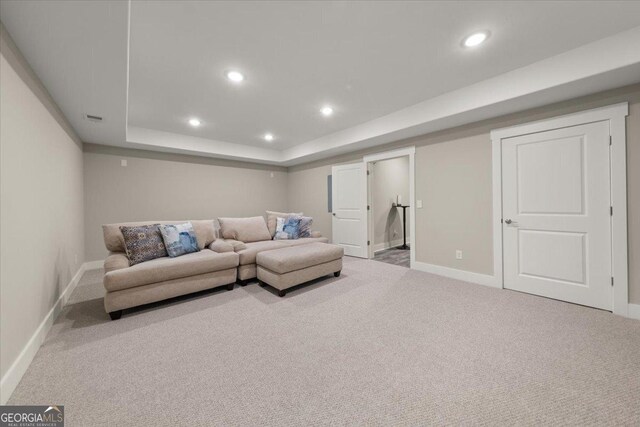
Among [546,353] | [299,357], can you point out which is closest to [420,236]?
[546,353]

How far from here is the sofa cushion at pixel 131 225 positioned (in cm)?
281

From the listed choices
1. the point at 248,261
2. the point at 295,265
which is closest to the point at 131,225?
the point at 248,261

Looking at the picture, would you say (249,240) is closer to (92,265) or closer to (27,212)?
(27,212)

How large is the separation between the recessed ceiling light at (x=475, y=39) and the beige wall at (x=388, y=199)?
3.43 meters

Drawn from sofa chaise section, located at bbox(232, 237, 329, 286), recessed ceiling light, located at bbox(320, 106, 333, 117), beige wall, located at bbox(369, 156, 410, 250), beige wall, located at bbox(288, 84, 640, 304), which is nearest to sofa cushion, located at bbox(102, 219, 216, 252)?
sofa chaise section, located at bbox(232, 237, 329, 286)

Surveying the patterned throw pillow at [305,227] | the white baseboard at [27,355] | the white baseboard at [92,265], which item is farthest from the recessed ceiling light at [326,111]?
the white baseboard at [92,265]

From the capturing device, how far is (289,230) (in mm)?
4273

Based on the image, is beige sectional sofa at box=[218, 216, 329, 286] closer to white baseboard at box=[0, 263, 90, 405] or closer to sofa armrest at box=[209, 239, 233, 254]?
sofa armrest at box=[209, 239, 233, 254]

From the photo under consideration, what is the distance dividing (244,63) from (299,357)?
269 centimetres

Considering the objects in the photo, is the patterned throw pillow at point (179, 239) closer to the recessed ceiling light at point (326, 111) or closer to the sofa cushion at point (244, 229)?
the sofa cushion at point (244, 229)

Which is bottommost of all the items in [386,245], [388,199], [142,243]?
[386,245]

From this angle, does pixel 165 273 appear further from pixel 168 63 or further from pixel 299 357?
pixel 168 63

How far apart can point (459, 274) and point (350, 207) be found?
7.88 ft

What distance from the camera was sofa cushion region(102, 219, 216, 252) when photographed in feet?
9.22
